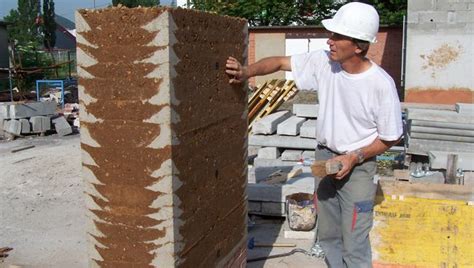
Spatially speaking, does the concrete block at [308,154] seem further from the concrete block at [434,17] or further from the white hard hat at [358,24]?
the concrete block at [434,17]

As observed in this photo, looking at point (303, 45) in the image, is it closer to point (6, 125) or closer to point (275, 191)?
point (6, 125)

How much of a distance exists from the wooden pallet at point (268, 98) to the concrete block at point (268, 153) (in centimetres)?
242

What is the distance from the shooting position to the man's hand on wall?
328 cm

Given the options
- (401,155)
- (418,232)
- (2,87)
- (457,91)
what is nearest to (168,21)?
(418,232)

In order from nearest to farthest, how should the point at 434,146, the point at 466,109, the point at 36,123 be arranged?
the point at 434,146 < the point at 466,109 < the point at 36,123

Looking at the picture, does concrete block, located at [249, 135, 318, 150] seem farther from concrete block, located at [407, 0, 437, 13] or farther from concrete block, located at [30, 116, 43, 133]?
concrete block, located at [30, 116, 43, 133]

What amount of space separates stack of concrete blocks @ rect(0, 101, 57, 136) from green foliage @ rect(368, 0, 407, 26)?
1381cm

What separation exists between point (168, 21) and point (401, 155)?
20.5 ft

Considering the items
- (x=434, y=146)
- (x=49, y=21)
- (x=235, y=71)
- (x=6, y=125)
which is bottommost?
(x=6, y=125)

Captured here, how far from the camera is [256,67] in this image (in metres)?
3.32

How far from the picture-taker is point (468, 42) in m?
12.1

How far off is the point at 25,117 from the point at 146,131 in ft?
35.1

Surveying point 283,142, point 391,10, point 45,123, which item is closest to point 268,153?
point 283,142

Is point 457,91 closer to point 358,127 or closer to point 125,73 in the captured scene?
point 358,127
